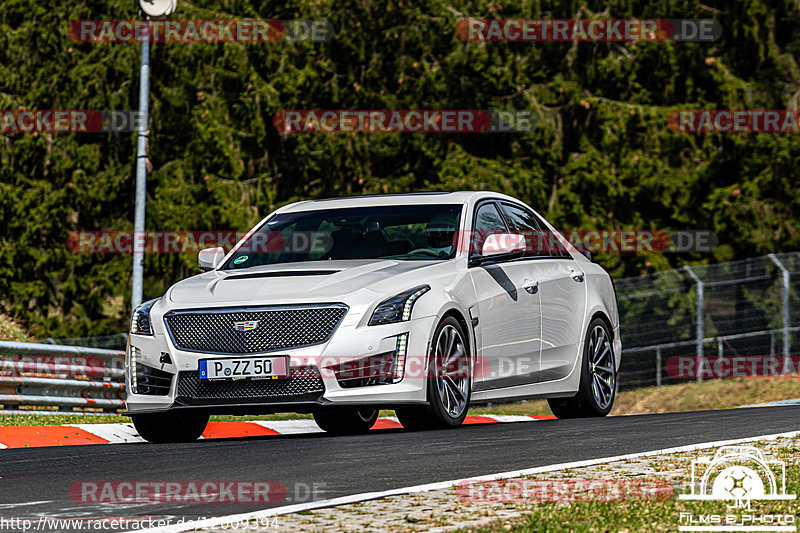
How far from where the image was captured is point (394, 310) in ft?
28.6

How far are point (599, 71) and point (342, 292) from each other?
20508mm

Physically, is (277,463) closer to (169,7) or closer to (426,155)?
(169,7)

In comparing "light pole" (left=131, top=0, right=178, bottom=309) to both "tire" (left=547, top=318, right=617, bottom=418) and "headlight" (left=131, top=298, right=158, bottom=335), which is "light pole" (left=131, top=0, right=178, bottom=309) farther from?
"headlight" (left=131, top=298, right=158, bottom=335)

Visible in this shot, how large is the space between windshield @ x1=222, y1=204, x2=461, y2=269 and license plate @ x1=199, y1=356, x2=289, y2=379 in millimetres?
1435

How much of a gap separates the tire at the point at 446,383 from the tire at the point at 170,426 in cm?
158

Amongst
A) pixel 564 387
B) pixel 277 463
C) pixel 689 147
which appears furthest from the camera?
pixel 689 147

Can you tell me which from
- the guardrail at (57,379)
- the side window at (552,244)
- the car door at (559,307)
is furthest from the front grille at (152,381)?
the guardrail at (57,379)

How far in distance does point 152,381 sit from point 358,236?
195 centimetres

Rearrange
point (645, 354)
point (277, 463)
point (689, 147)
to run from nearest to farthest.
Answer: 1. point (277, 463)
2. point (645, 354)
3. point (689, 147)

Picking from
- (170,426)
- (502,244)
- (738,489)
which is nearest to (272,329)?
(170,426)

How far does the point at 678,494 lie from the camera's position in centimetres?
558

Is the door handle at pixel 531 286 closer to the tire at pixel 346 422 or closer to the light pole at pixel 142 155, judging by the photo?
the tire at pixel 346 422

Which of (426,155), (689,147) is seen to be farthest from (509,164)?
(689,147)

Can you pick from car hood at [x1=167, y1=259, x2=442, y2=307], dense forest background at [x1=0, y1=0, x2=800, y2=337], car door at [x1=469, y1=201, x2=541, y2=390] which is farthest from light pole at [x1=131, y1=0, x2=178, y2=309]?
car hood at [x1=167, y1=259, x2=442, y2=307]
